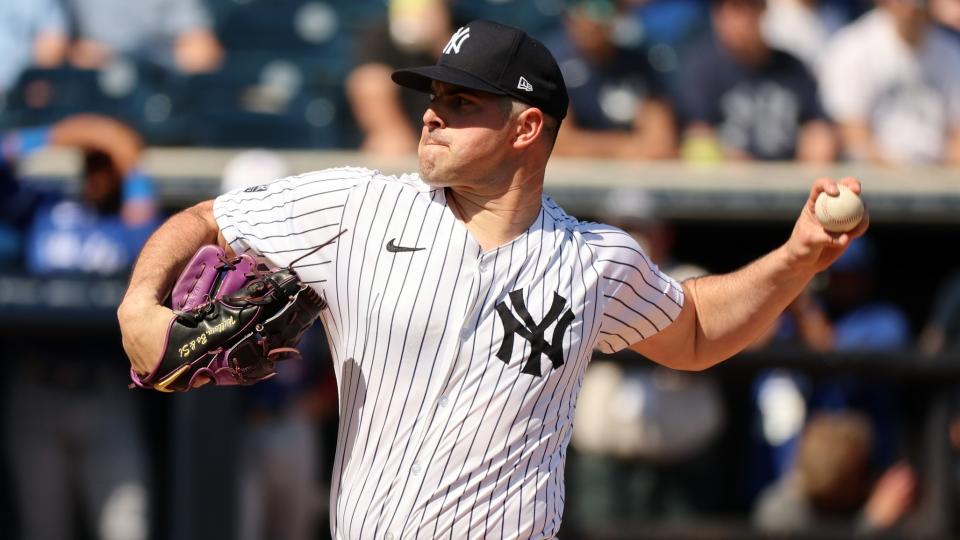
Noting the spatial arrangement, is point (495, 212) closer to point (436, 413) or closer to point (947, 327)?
point (436, 413)

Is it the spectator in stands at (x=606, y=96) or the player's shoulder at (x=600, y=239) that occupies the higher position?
the player's shoulder at (x=600, y=239)

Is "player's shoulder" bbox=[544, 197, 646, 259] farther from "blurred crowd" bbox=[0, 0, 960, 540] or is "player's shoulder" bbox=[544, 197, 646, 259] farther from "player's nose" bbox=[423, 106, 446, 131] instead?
"blurred crowd" bbox=[0, 0, 960, 540]

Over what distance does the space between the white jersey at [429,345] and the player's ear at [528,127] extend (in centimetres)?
18

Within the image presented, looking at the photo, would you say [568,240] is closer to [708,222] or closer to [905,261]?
[708,222]

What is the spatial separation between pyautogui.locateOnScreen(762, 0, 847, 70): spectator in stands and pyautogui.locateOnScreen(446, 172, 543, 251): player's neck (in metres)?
4.67

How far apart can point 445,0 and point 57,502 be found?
2965mm

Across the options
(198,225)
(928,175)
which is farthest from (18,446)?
(928,175)

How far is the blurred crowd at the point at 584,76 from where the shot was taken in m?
6.99

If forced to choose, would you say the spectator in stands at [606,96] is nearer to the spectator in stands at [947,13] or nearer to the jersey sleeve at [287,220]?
the spectator in stands at [947,13]

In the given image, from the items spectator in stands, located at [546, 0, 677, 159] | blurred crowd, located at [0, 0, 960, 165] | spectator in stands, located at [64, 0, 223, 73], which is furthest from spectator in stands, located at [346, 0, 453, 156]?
spectator in stands, located at [64, 0, 223, 73]

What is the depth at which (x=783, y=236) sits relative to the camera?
683 centimetres

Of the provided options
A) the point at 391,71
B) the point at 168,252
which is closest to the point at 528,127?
the point at 168,252

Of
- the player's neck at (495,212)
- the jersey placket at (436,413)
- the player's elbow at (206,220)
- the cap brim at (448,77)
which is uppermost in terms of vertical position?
the cap brim at (448,77)

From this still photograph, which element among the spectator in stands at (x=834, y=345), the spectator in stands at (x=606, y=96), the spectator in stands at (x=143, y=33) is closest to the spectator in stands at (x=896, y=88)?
the spectator in stands at (x=834, y=345)
